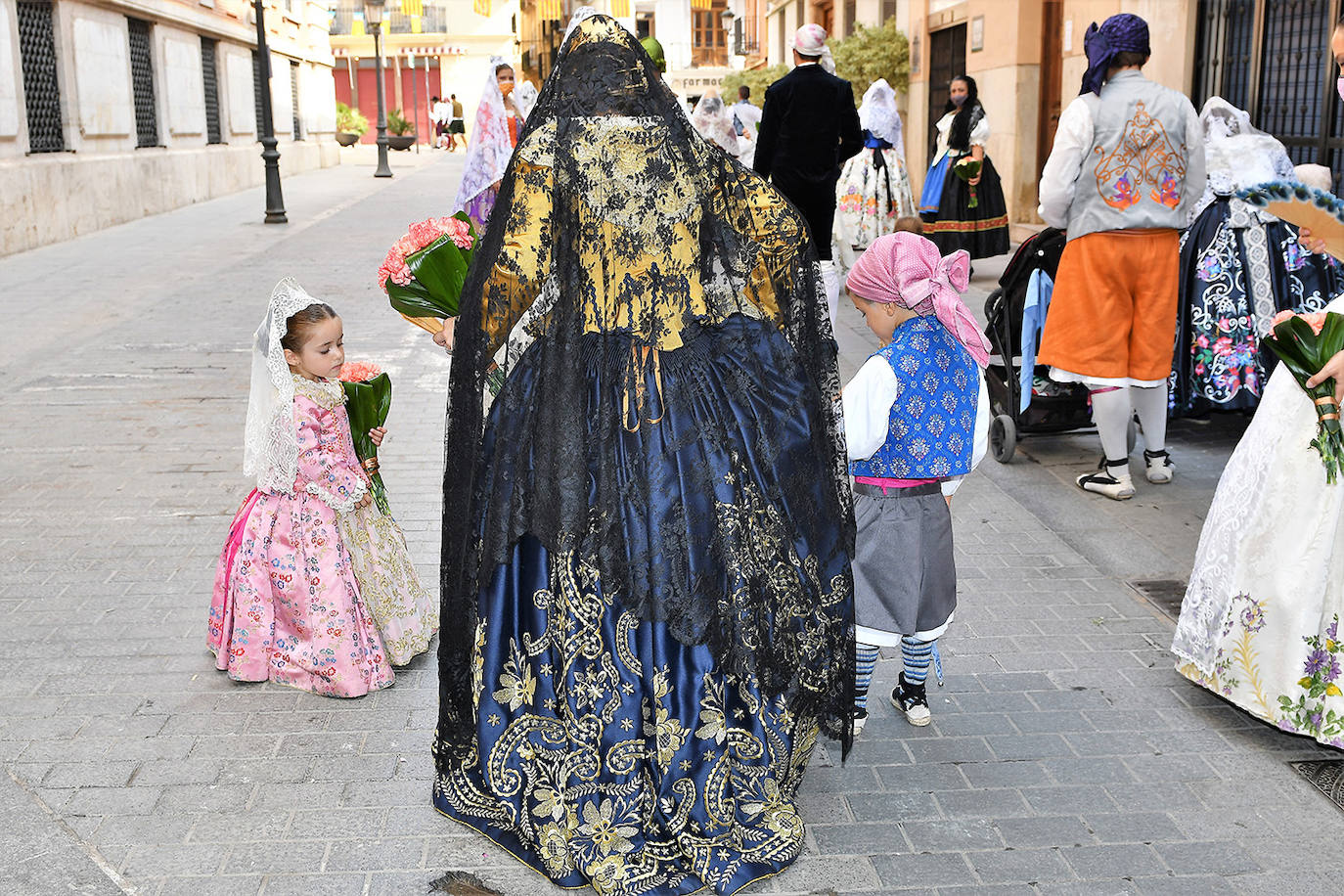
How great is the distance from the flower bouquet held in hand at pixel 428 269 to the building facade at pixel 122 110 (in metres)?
12.9

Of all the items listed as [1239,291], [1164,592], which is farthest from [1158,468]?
[1164,592]

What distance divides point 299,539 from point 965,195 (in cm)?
887

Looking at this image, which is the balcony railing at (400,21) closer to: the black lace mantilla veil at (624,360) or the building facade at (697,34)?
the building facade at (697,34)

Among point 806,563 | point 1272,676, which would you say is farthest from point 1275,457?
point 806,563

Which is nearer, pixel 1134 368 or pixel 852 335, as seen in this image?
pixel 1134 368

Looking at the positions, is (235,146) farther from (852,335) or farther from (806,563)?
(806,563)

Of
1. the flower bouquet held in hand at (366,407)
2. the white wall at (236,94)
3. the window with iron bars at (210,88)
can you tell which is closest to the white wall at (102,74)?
the window with iron bars at (210,88)

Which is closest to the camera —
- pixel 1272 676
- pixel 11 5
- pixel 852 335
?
pixel 1272 676

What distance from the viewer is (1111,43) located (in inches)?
235

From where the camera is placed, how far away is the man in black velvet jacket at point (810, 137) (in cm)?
908

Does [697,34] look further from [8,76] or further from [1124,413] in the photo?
[1124,413]

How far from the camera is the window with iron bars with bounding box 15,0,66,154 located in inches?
648

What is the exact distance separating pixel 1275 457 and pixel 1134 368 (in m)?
2.37

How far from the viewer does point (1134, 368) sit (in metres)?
6.25
